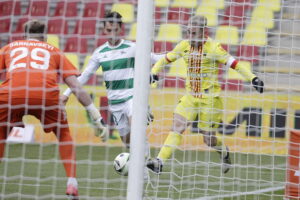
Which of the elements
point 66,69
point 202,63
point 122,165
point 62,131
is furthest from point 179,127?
point 66,69

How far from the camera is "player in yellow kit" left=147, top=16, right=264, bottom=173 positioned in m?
6.85

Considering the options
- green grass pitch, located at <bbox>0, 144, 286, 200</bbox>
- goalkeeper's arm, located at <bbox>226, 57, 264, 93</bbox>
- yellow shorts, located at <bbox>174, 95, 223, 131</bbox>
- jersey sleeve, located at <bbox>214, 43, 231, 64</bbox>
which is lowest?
green grass pitch, located at <bbox>0, 144, 286, 200</bbox>

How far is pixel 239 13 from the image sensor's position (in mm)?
10039

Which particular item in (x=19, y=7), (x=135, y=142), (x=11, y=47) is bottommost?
(x=135, y=142)

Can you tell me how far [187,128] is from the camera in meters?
8.12

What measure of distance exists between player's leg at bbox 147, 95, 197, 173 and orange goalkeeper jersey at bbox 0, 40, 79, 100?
1248 millimetres

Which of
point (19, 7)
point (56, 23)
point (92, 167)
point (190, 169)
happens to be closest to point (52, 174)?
point (92, 167)

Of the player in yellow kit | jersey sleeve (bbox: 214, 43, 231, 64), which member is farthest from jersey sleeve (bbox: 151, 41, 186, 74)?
jersey sleeve (bbox: 214, 43, 231, 64)

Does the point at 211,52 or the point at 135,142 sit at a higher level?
the point at 211,52

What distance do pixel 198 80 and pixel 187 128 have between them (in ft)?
2.59

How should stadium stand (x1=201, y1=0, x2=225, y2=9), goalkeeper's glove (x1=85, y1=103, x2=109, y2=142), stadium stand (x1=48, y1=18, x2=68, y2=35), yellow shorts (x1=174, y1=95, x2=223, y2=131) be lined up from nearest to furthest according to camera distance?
goalkeeper's glove (x1=85, y1=103, x2=109, y2=142), stadium stand (x1=201, y1=0, x2=225, y2=9), yellow shorts (x1=174, y1=95, x2=223, y2=131), stadium stand (x1=48, y1=18, x2=68, y2=35)

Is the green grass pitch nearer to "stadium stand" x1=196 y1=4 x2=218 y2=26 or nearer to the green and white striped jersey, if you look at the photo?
the green and white striped jersey

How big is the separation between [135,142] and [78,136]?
734cm

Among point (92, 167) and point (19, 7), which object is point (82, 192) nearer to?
point (92, 167)
